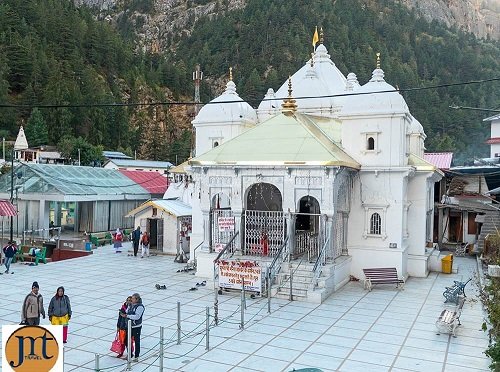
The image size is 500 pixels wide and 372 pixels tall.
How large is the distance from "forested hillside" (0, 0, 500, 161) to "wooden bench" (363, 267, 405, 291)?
1883 inches

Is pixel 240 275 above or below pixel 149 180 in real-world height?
below

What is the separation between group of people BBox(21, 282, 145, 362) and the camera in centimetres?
1054

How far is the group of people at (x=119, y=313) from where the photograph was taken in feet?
34.6

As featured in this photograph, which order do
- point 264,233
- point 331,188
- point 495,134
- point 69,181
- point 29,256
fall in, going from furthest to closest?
point 495,134, point 69,181, point 29,256, point 264,233, point 331,188

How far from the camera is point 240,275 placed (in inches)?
650

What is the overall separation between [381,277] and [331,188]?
398 cm

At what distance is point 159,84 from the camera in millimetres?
98438

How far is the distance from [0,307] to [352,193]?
521 inches

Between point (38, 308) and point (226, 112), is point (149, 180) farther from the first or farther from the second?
point (38, 308)

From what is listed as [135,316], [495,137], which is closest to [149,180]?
[135,316]

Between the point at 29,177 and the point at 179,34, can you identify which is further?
the point at 179,34

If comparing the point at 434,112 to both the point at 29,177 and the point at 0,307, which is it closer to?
the point at 29,177

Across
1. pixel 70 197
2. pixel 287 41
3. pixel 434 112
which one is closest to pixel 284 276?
pixel 70 197

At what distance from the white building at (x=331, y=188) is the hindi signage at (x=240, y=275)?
69.5 inches
